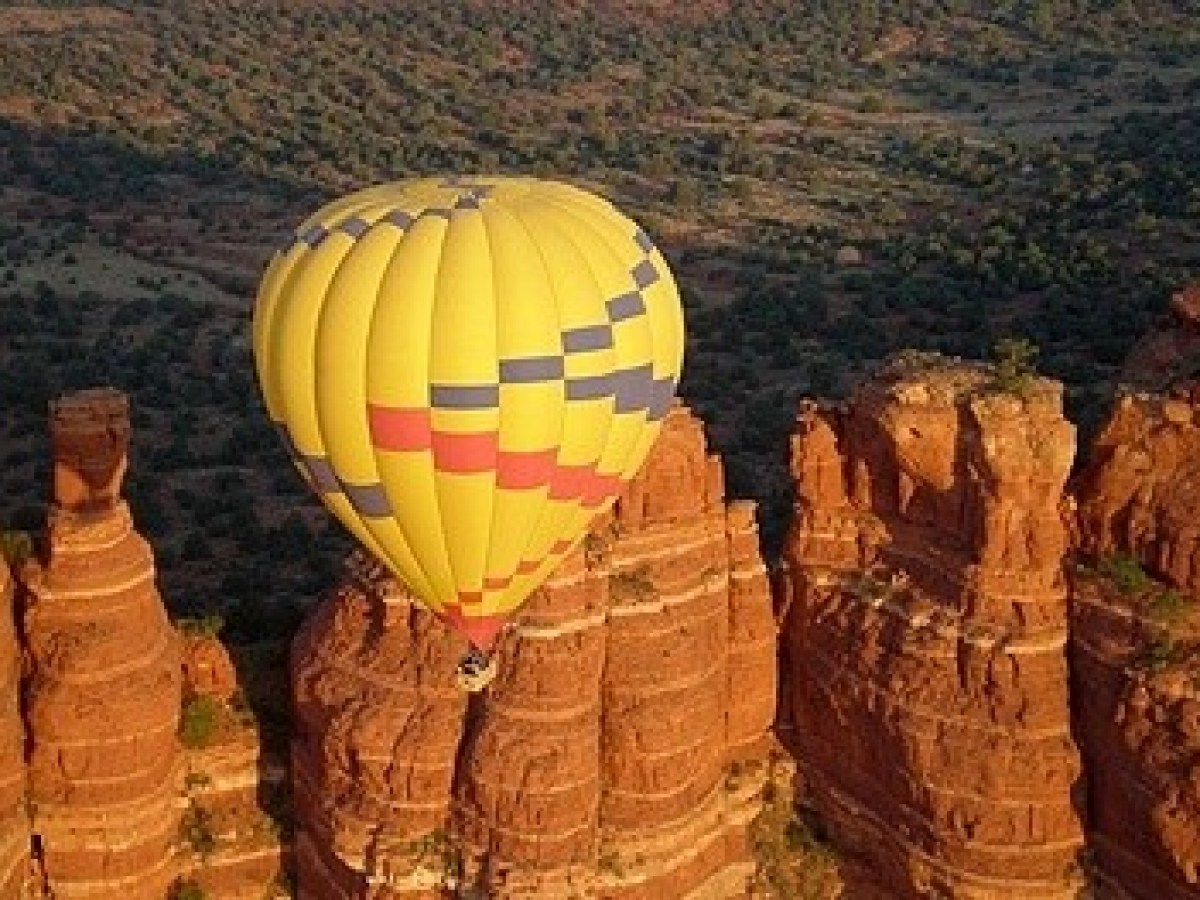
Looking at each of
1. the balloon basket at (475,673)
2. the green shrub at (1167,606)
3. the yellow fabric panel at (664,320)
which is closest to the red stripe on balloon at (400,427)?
the yellow fabric panel at (664,320)

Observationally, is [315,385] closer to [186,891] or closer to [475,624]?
[475,624]

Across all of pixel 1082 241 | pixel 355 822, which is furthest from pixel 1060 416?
pixel 1082 241

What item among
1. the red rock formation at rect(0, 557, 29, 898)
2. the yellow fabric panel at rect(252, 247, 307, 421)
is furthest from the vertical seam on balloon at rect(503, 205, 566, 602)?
the red rock formation at rect(0, 557, 29, 898)

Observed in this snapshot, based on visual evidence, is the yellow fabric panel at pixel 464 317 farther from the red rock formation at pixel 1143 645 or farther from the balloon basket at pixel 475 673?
the red rock formation at pixel 1143 645

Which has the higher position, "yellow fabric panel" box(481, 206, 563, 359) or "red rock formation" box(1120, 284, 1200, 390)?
"yellow fabric panel" box(481, 206, 563, 359)

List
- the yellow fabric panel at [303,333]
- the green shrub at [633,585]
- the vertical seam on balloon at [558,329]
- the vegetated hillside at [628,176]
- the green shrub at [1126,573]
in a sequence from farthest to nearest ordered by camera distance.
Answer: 1. the vegetated hillside at [628,176]
2. the green shrub at [633,585]
3. the green shrub at [1126,573]
4. the yellow fabric panel at [303,333]
5. the vertical seam on balloon at [558,329]

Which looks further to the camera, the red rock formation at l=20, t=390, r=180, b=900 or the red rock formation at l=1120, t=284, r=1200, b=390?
the red rock formation at l=1120, t=284, r=1200, b=390

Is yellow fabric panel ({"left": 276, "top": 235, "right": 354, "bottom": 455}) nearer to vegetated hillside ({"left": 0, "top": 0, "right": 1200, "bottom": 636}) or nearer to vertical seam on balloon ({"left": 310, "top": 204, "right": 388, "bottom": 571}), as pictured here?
vertical seam on balloon ({"left": 310, "top": 204, "right": 388, "bottom": 571})
